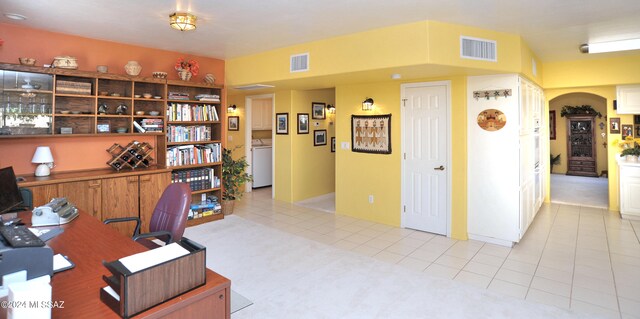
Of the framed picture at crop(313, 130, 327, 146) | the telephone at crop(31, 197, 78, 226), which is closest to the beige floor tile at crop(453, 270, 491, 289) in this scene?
the telephone at crop(31, 197, 78, 226)

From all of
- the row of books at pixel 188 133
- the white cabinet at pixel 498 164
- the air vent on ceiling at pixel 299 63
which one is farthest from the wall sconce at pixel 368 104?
the row of books at pixel 188 133

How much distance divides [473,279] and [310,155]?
13.5ft

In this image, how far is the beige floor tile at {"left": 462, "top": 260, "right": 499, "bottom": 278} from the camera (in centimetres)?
355

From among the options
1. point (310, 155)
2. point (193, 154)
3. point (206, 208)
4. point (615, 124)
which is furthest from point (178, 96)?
point (615, 124)

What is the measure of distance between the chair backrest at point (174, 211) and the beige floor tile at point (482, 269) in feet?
8.98

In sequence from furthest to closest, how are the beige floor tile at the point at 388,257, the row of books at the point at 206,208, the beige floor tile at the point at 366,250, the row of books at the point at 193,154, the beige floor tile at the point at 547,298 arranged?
1. the row of books at the point at 206,208
2. the row of books at the point at 193,154
3. the beige floor tile at the point at 366,250
4. the beige floor tile at the point at 388,257
5. the beige floor tile at the point at 547,298

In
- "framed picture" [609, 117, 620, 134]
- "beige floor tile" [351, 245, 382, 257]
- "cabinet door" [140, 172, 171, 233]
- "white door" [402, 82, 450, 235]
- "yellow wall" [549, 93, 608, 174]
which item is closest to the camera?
"beige floor tile" [351, 245, 382, 257]

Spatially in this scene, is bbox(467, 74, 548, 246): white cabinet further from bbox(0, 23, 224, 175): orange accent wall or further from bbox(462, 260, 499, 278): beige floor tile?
bbox(0, 23, 224, 175): orange accent wall

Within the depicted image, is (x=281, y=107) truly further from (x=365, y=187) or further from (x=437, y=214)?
(x=437, y=214)

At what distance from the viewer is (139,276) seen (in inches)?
51.6

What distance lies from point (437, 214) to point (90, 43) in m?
4.93

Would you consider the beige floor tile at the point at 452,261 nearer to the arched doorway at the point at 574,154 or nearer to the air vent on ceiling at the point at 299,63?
the air vent on ceiling at the point at 299,63

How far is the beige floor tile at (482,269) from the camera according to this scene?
3.55m

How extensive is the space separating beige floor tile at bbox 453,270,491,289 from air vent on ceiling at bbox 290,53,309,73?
303 centimetres
